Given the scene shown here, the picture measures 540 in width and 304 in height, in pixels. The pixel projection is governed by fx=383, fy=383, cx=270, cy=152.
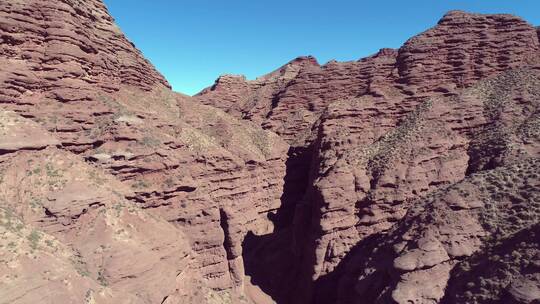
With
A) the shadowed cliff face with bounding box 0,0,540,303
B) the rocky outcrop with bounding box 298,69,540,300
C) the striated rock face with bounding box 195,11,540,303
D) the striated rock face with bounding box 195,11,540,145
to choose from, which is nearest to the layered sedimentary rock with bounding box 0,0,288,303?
the shadowed cliff face with bounding box 0,0,540,303

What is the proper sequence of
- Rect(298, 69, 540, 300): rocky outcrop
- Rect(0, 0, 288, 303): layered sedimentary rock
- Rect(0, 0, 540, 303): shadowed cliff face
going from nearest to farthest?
Rect(0, 0, 540, 303): shadowed cliff face < Rect(0, 0, 288, 303): layered sedimentary rock < Rect(298, 69, 540, 300): rocky outcrop

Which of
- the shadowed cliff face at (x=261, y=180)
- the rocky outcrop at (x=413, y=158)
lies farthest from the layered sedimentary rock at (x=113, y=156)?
the rocky outcrop at (x=413, y=158)

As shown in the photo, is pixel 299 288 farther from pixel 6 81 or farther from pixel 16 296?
pixel 6 81

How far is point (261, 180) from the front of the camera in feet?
167

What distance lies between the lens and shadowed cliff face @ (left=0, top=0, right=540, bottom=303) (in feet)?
78.3

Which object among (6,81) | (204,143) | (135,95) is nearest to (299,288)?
(204,143)

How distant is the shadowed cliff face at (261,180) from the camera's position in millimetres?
23875

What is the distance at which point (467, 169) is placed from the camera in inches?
1575

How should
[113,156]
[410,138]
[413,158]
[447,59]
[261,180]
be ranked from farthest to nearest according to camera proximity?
1. [261,180]
2. [447,59]
3. [410,138]
4. [413,158]
5. [113,156]

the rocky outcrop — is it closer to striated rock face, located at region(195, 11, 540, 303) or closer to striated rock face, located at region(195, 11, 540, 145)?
striated rock face, located at region(195, 11, 540, 303)

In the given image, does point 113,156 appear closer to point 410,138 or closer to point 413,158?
point 413,158

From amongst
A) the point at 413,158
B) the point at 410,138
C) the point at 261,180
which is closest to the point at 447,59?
the point at 410,138

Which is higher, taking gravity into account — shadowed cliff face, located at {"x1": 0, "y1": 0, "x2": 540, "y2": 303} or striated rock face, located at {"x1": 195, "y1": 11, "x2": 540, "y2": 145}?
striated rock face, located at {"x1": 195, "y1": 11, "x2": 540, "y2": 145}

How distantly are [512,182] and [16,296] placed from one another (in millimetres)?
32761
